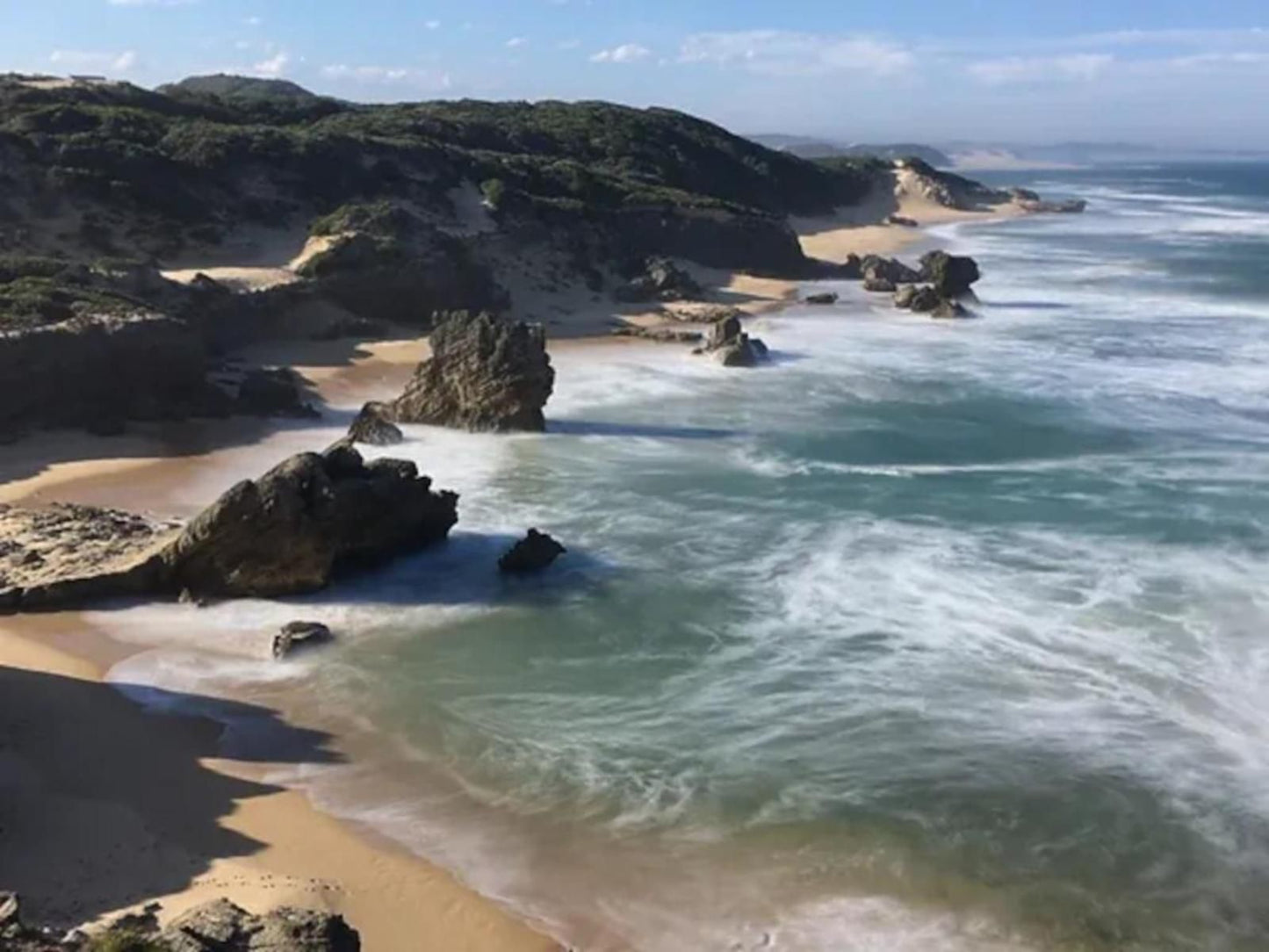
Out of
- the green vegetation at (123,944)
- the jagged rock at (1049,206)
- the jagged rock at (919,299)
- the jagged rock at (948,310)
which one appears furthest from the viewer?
the jagged rock at (1049,206)

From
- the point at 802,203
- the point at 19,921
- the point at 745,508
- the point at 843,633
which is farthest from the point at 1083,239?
the point at 19,921

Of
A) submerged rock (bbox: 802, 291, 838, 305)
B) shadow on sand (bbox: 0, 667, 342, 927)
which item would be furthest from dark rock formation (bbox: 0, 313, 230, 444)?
submerged rock (bbox: 802, 291, 838, 305)

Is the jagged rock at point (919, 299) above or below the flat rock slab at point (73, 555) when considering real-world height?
above

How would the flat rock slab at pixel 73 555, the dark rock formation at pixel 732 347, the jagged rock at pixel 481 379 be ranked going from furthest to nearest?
the dark rock formation at pixel 732 347, the jagged rock at pixel 481 379, the flat rock slab at pixel 73 555

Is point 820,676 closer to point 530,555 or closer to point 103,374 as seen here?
point 530,555

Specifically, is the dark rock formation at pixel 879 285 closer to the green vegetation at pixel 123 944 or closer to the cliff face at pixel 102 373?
the cliff face at pixel 102 373

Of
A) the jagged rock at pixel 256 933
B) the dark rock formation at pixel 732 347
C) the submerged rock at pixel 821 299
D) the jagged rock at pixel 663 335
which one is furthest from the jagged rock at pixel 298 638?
the submerged rock at pixel 821 299

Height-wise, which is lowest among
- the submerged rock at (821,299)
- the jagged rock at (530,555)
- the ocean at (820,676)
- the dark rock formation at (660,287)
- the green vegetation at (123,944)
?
the ocean at (820,676)

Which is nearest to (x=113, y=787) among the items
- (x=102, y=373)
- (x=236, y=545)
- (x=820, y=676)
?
(x=236, y=545)
